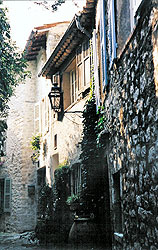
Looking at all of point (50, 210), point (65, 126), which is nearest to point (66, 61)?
point (65, 126)

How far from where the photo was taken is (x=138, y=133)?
3.70m

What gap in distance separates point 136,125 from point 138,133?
0.37ft

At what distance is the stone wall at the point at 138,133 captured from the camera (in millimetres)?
3182

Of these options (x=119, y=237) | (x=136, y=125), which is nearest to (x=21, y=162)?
(x=119, y=237)

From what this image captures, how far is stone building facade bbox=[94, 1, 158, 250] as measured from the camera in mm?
3195

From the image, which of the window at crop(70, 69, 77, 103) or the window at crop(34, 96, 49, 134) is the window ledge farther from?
the window at crop(34, 96, 49, 134)

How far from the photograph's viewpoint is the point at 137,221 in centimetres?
380

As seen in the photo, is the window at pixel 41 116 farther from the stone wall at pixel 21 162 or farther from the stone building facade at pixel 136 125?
the stone building facade at pixel 136 125

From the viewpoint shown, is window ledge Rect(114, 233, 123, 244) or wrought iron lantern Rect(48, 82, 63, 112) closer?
window ledge Rect(114, 233, 123, 244)

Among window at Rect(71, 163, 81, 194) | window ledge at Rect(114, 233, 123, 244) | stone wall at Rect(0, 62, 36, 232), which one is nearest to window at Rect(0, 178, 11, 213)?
stone wall at Rect(0, 62, 36, 232)

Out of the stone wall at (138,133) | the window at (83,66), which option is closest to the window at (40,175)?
the window at (83,66)

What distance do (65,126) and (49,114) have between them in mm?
2244

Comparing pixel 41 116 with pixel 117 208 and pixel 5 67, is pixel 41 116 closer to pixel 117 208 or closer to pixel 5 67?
pixel 5 67

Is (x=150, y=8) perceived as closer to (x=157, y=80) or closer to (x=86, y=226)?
(x=157, y=80)
